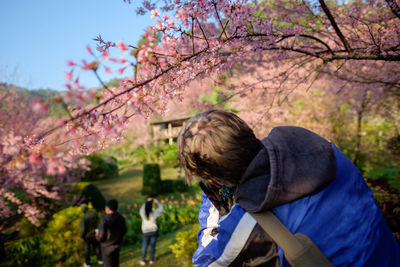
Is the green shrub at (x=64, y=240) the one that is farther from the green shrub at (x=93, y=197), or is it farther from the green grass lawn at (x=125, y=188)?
the green grass lawn at (x=125, y=188)

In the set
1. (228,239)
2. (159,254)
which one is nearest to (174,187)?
(159,254)

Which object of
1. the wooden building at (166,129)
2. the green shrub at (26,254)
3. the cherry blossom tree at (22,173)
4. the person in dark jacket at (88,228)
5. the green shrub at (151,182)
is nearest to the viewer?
the person in dark jacket at (88,228)

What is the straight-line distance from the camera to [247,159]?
978mm

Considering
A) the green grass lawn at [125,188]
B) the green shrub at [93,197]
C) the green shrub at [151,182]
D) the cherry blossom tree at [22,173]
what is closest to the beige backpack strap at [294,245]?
the cherry blossom tree at [22,173]

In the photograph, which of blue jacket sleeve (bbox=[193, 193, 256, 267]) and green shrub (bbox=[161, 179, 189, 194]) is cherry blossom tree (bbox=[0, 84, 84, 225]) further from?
blue jacket sleeve (bbox=[193, 193, 256, 267])

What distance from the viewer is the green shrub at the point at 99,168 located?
54.5 feet

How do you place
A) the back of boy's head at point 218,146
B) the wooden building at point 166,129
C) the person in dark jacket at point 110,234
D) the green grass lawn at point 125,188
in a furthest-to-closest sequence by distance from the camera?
1. the wooden building at point 166,129
2. the green grass lawn at point 125,188
3. the person in dark jacket at point 110,234
4. the back of boy's head at point 218,146

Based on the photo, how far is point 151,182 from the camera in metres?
12.2

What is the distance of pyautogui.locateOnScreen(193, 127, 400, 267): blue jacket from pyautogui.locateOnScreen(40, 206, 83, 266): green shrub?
5934 mm

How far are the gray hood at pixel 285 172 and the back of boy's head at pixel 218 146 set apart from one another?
0.20 ft

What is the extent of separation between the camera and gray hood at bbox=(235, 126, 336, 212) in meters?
0.86

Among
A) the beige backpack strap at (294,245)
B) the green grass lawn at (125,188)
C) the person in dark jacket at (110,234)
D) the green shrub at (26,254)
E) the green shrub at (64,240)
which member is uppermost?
the beige backpack strap at (294,245)

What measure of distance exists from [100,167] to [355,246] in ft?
60.2

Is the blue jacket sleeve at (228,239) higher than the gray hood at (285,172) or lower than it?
lower
